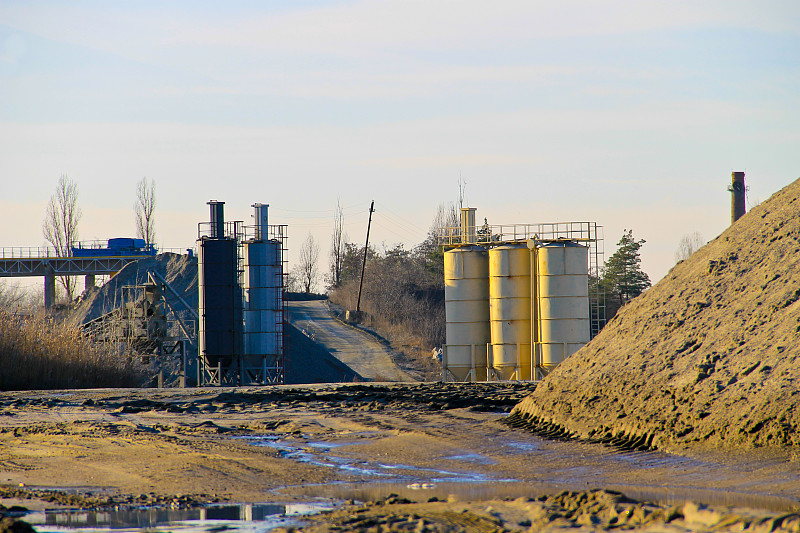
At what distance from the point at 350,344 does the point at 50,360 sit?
28.8m

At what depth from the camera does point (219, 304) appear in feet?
108

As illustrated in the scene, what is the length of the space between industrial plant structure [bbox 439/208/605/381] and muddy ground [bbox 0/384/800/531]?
12455 mm

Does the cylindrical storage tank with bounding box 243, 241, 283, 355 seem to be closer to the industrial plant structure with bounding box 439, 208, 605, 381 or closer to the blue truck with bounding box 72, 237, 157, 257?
the industrial plant structure with bounding box 439, 208, 605, 381

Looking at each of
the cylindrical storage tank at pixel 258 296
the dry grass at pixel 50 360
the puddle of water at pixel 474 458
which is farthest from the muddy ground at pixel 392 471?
the cylindrical storage tank at pixel 258 296

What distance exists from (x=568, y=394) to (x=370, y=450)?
132 inches

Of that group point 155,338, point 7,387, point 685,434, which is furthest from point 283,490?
point 155,338

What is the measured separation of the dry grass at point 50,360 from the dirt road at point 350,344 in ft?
57.9

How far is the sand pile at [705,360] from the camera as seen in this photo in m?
10.5

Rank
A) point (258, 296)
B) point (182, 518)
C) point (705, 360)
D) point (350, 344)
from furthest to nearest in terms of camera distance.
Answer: point (350, 344)
point (258, 296)
point (705, 360)
point (182, 518)

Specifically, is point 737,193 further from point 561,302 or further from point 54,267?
point 54,267

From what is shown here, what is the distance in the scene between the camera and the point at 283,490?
9188mm

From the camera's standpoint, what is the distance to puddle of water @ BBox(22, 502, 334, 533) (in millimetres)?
7379

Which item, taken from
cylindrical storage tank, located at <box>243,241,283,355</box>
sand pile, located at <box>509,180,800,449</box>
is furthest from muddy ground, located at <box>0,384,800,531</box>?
Result: cylindrical storage tank, located at <box>243,241,283,355</box>

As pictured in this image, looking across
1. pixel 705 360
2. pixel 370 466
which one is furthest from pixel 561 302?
pixel 370 466
